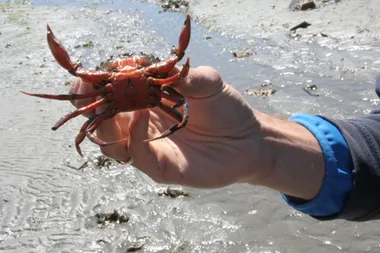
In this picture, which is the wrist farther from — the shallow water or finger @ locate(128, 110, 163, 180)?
the shallow water

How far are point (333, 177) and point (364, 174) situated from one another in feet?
0.63

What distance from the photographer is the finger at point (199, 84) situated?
2.88 m

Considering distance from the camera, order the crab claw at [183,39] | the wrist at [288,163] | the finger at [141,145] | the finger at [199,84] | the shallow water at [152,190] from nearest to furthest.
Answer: the finger at [141,145] → the finger at [199,84] → the crab claw at [183,39] → the wrist at [288,163] → the shallow water at [152,190]

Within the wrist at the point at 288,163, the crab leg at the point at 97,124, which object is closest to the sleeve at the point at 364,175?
the wrist at the point at 288,163

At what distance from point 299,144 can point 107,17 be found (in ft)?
62.3

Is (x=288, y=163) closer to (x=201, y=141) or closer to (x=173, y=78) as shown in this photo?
(x=201, y=141)

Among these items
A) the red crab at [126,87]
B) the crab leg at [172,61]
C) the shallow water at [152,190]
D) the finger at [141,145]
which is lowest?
the shallow water at [152,190]

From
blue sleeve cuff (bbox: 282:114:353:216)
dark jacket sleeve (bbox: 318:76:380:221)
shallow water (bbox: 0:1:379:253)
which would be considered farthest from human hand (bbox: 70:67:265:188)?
shallow water (bbox: 0:1:379:253)

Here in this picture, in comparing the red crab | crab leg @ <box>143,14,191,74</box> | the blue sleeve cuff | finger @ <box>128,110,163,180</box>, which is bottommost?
the blue sleeve cuff

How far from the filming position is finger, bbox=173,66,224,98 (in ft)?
9.43

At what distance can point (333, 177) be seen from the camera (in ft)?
10.2

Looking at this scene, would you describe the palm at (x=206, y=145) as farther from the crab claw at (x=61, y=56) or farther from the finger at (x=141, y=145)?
the crab claw at (x=61, y=56)

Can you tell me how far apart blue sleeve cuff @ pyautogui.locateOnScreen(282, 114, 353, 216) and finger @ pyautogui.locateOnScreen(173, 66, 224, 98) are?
33.3 inches

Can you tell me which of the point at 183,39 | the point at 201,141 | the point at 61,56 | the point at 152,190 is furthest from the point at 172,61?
the point at 152,190
